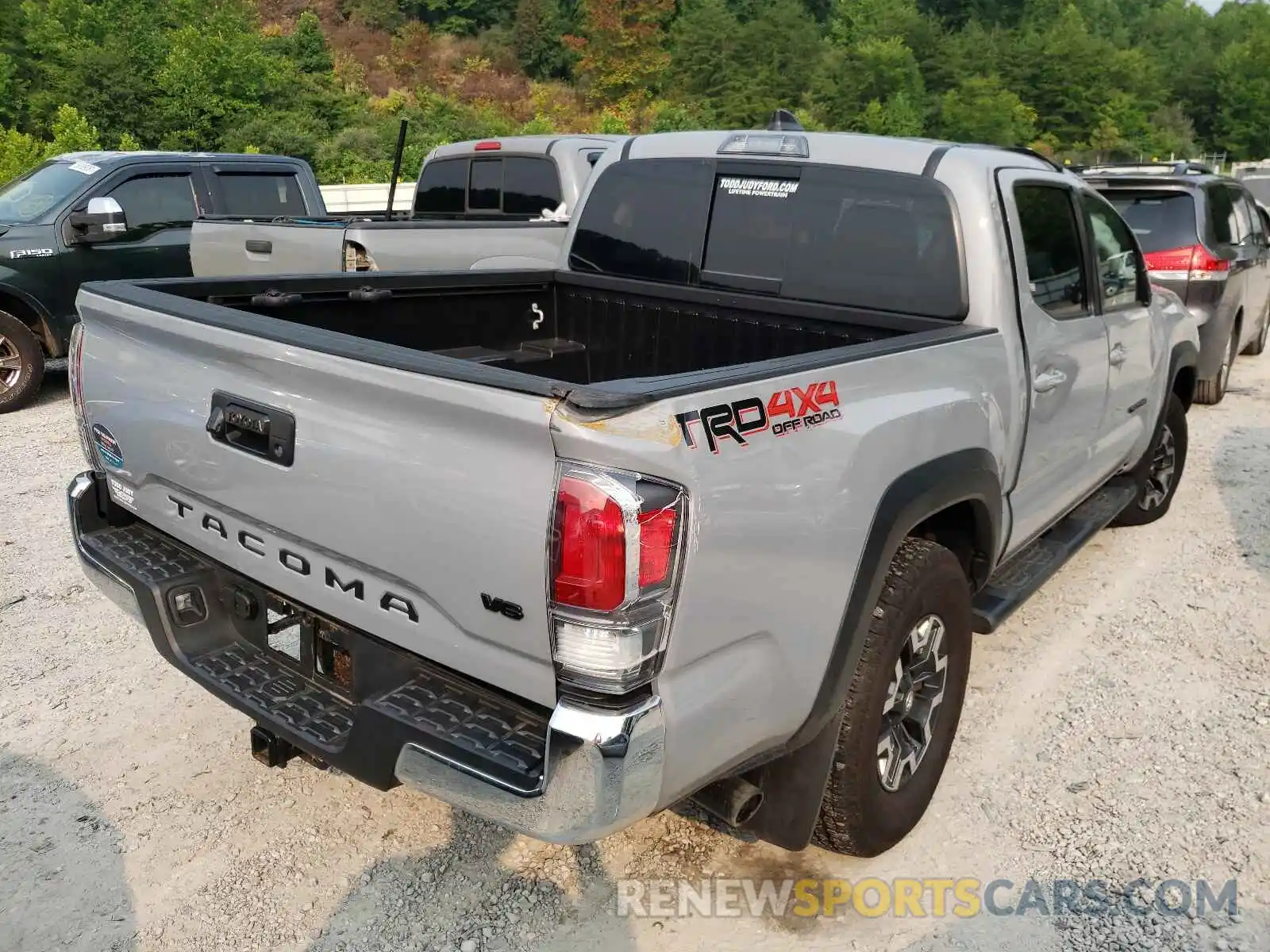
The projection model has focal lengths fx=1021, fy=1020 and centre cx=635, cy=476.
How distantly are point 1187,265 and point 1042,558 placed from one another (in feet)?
16.4

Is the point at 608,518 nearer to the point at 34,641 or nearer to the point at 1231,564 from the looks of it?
the point at 34,641

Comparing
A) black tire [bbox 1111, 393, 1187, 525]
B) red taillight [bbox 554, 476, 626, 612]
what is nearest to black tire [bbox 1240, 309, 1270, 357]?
black tire [bbox 1111, 393, 1187, 525]

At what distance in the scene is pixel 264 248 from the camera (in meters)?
6.91

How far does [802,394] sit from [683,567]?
1.74ft

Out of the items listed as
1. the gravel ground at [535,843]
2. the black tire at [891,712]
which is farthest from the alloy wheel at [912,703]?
the gravel ground at [535,843]

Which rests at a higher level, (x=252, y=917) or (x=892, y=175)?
(x=892, y=175)

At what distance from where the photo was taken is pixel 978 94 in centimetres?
8512

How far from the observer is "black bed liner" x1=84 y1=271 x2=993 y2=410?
9.80ft

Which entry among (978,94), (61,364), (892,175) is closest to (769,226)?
(892,175)

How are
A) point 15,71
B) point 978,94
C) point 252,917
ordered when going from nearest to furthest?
point 252,917 < point 15,71 < point 978,94

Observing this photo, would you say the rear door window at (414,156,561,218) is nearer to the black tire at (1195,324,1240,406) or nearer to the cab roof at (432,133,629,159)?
the cab roof at (432,133,629,159)

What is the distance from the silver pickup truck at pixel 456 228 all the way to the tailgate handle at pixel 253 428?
10.6 feet

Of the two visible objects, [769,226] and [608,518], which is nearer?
[608,518]

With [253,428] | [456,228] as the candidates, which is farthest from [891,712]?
[456,228]
